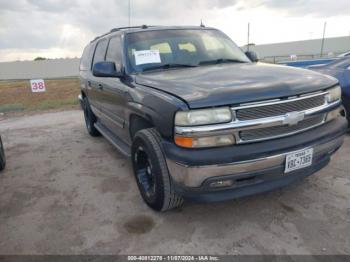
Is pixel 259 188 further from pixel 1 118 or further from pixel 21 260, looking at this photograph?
pixel 1 118

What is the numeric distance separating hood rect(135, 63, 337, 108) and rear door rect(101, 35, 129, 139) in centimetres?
47

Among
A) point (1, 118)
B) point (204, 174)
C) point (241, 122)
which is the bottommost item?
point (1, 118)

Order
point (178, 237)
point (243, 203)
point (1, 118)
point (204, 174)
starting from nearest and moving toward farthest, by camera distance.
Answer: point (204, 174) < point (178, 237) < point (243, 203) < point (1, 118)

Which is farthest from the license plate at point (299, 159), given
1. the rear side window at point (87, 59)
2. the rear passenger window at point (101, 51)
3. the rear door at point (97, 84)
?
the rear side window at point (87, 59)

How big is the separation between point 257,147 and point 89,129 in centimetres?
460

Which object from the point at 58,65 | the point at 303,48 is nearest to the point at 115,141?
the point at 58,65

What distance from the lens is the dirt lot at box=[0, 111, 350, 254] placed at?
105 inches

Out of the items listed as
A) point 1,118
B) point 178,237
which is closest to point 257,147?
point 178,237

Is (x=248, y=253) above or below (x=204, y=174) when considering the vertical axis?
below

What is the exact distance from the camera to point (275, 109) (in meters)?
2.59

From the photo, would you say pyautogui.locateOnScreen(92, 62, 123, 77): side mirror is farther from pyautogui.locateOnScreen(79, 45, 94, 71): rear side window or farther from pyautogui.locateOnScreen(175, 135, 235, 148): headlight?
pyautogui.locateOnScreen(79, 45, 94, 71): rear side window

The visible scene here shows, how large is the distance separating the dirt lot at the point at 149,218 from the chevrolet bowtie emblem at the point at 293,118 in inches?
38.1

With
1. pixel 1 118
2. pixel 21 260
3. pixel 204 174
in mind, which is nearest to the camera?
pixel 204 174

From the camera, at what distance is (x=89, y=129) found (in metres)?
6.43
